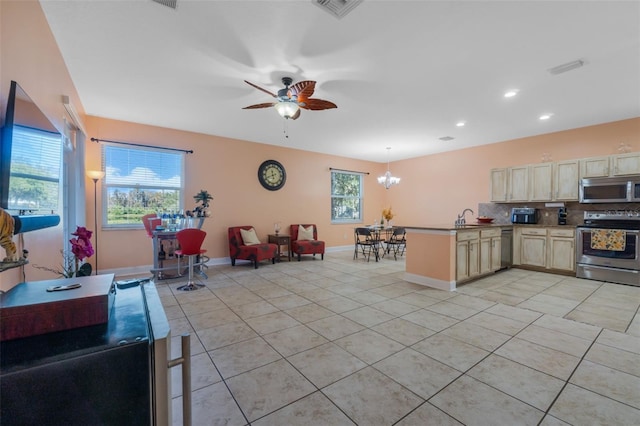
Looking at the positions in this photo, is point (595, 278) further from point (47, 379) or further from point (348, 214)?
point (47, 379)

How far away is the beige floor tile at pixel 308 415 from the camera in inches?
59.9

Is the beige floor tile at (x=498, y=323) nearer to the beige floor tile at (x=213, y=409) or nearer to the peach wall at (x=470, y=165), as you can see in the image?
the beige floor tile at (x=213, y=409)

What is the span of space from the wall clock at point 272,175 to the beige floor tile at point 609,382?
5.72m

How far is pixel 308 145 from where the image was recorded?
21.7 feet

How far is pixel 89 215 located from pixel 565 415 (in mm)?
6042

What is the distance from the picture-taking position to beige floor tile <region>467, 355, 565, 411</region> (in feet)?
5.67

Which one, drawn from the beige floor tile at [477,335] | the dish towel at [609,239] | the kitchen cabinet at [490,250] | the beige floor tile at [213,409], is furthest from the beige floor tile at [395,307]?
the dish towel at [609,239]

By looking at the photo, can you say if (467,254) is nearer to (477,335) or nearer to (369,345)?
(477,335)

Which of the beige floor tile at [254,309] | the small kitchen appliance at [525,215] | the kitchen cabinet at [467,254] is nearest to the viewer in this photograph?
the beige floor tile at [254,309]

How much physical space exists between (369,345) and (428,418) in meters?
0.82

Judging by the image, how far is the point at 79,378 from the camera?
0.59 meters

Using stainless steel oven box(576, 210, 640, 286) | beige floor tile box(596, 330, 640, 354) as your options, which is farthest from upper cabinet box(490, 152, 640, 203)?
beige floor tile box(596, 330, 640, 354)

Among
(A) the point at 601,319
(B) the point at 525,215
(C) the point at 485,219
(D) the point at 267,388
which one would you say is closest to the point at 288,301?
(D) the point at 267,388

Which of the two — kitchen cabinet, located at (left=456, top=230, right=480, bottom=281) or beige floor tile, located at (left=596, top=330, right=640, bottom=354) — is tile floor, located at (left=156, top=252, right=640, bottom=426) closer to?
beige floor tile, located at (left=596, top=330, right=640, bottom=354)
